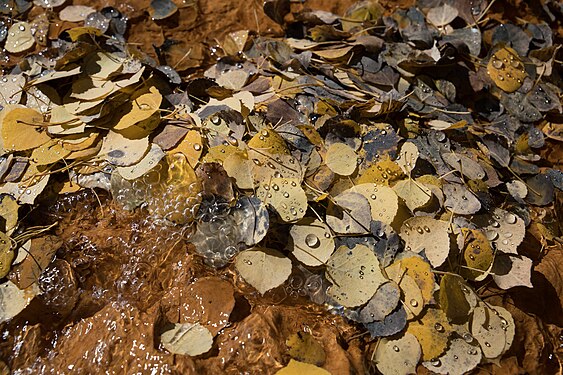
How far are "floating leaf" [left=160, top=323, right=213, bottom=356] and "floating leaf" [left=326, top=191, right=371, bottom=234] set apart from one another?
291 millimetres

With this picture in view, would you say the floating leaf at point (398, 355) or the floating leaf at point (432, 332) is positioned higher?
the floating leaf at point (432, 332)

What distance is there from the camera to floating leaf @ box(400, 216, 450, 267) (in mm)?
1021

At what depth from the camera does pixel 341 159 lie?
3.71 feet

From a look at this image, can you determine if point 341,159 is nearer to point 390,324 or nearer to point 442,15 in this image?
point 390,324

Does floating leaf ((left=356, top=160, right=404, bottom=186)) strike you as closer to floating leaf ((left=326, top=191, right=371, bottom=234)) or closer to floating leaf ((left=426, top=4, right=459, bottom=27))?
floating leaf ((left=326, top=191, right=371, bottom=234))

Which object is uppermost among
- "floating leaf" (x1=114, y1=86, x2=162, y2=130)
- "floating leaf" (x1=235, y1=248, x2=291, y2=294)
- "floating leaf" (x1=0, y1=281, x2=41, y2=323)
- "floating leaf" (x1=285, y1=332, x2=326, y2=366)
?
"floating leaf" (x1=114, y1=86, x2=162, y2=130)

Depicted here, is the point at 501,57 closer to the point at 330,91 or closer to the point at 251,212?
the point at 330,91

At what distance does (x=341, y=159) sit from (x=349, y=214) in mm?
123

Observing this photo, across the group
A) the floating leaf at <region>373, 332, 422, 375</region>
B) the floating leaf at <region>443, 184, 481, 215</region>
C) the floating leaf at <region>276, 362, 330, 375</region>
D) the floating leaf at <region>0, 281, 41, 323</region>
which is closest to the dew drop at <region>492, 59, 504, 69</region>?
the floating leaf at <region>443, 184, 481, 215</region>

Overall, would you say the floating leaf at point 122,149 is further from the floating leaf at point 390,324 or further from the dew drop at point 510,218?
the dew drop at point 510,218

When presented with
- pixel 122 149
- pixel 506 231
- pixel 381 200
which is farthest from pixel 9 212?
pixel 506 231

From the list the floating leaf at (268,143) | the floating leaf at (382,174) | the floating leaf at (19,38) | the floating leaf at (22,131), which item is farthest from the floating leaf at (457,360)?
the floating leaf at (19,38)

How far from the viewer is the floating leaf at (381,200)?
41.6 inches

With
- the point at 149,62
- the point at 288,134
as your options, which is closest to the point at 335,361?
the point at 288,134
